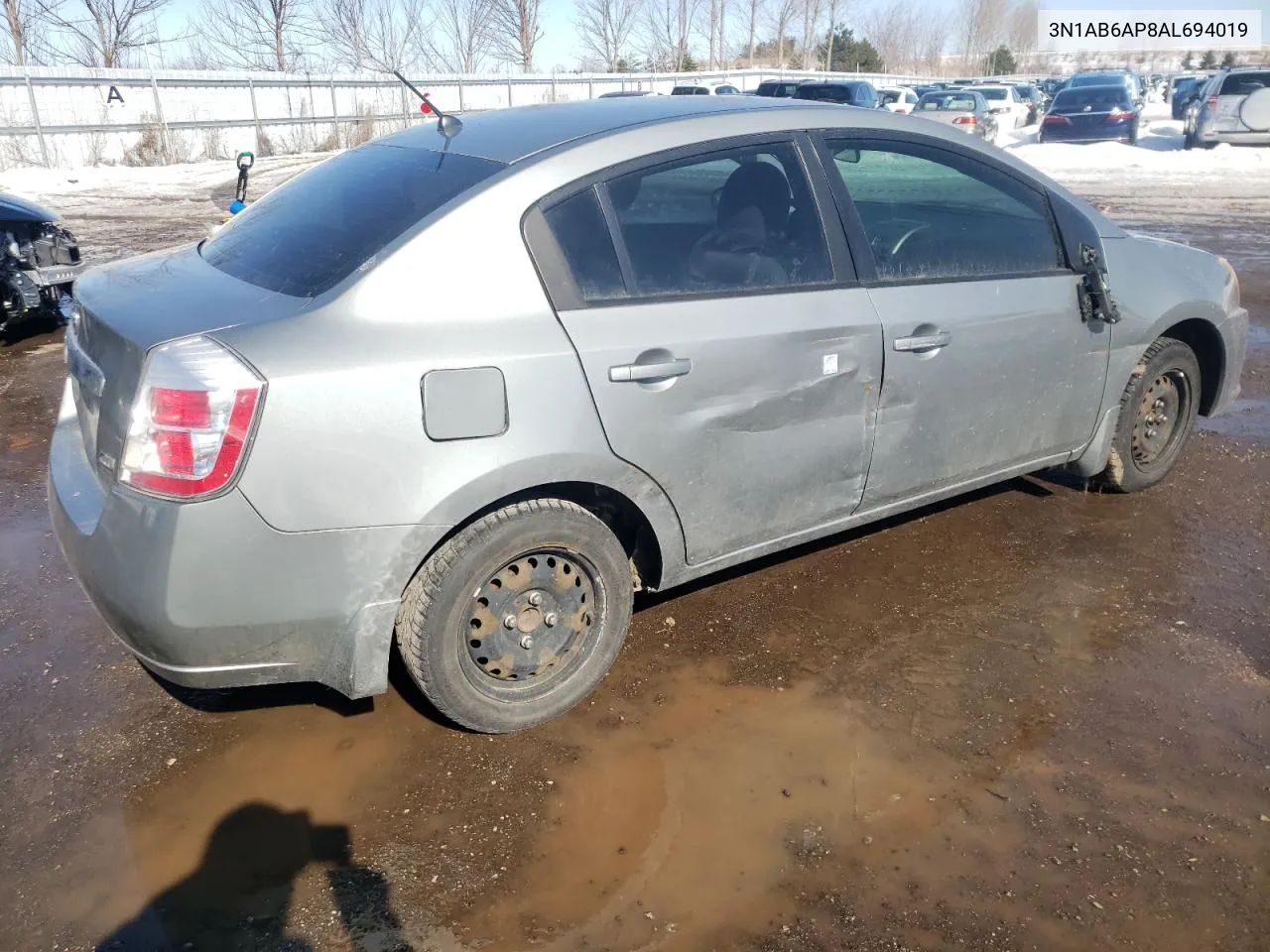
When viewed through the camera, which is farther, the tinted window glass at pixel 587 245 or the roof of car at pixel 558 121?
the roof of car at pixel 558 121

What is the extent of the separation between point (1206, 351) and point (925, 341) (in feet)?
6.78

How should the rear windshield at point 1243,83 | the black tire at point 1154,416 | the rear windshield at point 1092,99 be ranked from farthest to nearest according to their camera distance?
the rear windshield at point 1092,99
the rear windshield at point 1243,83
the black tire at point 1154,416

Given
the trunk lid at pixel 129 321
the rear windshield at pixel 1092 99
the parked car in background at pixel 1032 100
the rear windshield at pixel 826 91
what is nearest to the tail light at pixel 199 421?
the trunk lid at pixel 129 321

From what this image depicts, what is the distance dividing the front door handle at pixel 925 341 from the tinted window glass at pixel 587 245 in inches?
41.2

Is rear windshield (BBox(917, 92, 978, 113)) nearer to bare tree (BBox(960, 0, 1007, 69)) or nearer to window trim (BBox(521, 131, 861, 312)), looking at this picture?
window trim (BBox(521, 131, 861, 312))

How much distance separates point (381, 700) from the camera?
125 inches

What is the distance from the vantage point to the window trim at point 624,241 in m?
2.75

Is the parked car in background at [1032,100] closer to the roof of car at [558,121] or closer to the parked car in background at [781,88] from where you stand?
the parked car in background at [781,88]

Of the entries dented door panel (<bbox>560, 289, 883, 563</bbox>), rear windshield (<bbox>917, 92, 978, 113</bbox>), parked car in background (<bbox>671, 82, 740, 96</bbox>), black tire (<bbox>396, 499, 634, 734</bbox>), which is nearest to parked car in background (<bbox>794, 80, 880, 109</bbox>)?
parked car in background (<bbox>671, 82, 740, 96</bbox>)

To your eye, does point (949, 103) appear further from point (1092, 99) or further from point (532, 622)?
point (532, 622)

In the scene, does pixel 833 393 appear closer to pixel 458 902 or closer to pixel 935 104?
pixel 458 902

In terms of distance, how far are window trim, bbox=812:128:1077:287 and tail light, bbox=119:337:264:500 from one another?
198 cm

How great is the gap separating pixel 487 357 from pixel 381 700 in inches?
49.4

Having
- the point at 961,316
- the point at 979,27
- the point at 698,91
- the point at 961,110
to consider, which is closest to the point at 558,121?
the point at 961,316
